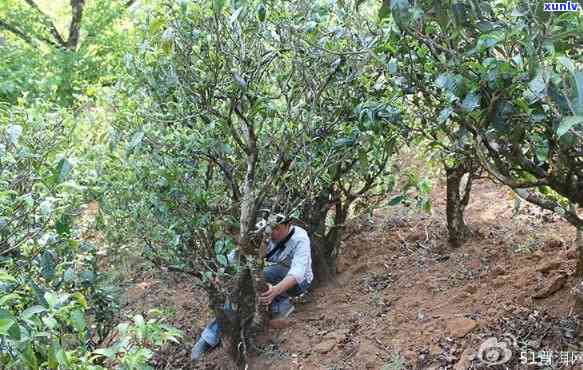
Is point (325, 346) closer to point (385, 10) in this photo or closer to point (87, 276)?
point (87, 276)

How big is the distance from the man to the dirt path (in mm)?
114

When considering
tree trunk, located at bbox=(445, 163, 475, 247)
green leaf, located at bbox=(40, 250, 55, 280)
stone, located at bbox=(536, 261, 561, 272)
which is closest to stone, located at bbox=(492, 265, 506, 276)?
stone, located at bbox=(536, 261, 561, 272)

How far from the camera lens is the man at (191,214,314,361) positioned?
14.6ft

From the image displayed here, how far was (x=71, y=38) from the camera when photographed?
1150cm

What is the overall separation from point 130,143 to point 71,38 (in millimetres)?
9061

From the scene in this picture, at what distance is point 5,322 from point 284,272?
3.21m

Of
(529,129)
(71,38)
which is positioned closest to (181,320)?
(529,129)

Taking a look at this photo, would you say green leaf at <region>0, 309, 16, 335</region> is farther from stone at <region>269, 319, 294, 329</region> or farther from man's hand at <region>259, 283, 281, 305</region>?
stone at <region>269, 319, 294, 329</region>

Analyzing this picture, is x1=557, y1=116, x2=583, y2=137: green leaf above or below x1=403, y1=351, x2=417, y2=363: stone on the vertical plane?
above

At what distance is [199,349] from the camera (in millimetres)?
4488

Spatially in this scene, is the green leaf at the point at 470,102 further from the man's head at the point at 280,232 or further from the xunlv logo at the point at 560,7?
the man's head at the point at 280,232

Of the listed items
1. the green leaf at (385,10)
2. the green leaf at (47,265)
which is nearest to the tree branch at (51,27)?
the green leaf at (47,265)

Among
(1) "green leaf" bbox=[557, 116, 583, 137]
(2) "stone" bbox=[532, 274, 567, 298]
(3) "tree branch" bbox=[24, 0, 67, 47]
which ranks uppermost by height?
(3) "tree branch" bbox=[24, 0, 67, 47]

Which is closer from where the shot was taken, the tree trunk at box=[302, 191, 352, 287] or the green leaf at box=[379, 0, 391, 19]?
the green leaf at box=[379, 0, 391, 19]
